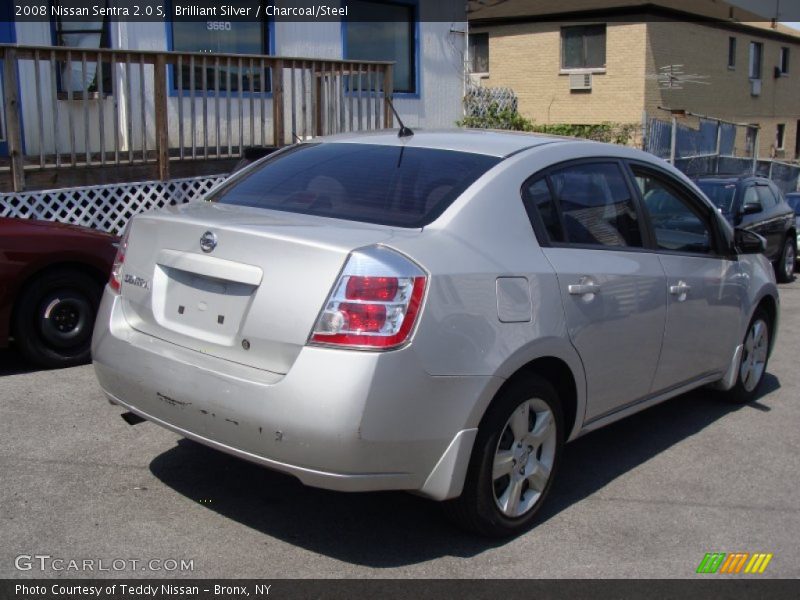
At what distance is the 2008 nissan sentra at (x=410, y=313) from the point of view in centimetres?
360

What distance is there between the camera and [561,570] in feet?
13.0

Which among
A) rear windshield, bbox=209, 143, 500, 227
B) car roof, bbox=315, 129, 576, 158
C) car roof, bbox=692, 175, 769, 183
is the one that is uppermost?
car roof, bbox=315, 129, 576, 158

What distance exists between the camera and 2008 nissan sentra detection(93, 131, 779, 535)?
3.60 metres

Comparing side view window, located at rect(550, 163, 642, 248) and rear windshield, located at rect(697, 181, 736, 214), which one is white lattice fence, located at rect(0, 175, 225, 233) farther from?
rear windshield, located at rect(697, 181, 736, 214)

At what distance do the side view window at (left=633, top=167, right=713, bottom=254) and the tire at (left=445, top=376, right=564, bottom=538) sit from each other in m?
1.45

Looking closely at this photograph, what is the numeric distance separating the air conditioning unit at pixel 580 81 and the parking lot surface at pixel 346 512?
2215 cm

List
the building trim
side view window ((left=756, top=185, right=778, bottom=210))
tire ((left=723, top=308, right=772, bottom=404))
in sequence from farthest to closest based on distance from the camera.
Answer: the building trim → side view window ((left=756, top=185, right=778, bottom=210)) → tire ((left=723, top=308, right=772, bottom=404))

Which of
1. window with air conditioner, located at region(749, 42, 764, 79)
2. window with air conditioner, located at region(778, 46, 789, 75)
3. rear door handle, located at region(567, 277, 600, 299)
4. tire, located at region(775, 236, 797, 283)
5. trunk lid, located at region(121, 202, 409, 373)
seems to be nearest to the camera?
trunk lid, located at region(121, 202, 409, 373)

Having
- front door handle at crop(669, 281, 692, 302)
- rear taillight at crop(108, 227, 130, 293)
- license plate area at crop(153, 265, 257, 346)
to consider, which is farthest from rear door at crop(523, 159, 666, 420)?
rear taillight at crop(108, 227, 130, 293)

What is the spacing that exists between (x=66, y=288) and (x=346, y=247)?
3.85 metres

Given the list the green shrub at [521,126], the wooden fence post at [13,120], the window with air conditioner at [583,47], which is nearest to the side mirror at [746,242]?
the green shrub at [521,126]

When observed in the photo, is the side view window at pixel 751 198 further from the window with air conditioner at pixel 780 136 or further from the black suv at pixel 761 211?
the window with air conditioner at pixel 780 136

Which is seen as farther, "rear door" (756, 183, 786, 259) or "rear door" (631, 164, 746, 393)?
"rear door" (756, 183, 786, 259)
